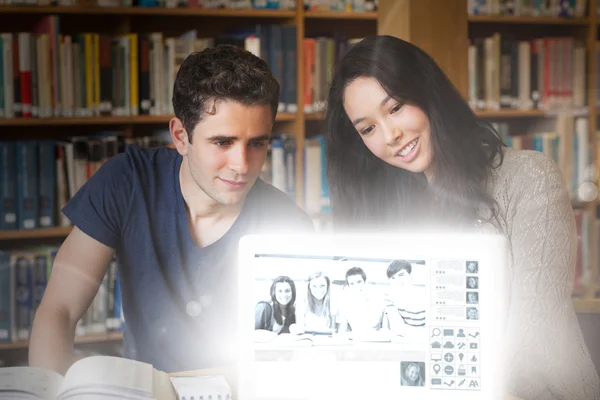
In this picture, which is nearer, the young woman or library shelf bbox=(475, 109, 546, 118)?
the young woman

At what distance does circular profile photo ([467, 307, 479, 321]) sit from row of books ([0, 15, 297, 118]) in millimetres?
1625

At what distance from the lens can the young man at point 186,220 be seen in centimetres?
126

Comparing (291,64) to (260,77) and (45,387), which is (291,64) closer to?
(260,77)

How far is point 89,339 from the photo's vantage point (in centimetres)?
228

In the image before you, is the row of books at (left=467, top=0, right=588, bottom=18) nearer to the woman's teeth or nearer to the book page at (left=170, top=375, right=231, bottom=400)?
the woman's teeth

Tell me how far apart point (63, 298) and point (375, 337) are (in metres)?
0.63

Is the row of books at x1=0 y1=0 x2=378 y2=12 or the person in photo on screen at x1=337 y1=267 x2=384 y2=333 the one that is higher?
the row of books at x1=0 y1=0 x2=378 y2=12

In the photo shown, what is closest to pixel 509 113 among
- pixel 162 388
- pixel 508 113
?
pixel 508 113

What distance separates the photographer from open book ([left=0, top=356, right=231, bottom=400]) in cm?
83

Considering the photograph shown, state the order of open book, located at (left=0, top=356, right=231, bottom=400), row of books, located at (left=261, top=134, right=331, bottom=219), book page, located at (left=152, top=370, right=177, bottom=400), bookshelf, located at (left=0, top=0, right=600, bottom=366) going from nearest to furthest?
open book, located at (left=0, top=356, right=231, bottom=400), book page, located at (left=152, top=370, right=177, bottom=400), bookshelf, located at (left=0, top=0, right=600, bottom=366), row of books, located at (left=261, top=134, right=331, bottom=219)

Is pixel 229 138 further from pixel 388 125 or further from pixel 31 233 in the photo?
pixel 31 233

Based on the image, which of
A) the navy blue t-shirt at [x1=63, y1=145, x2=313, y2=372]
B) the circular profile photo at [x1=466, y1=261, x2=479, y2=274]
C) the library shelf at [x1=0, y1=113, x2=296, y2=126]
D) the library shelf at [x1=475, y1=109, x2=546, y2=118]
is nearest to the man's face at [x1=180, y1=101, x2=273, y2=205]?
the navy blue t-shirt at [x1=63, y1=145, x2=313, y2=372]

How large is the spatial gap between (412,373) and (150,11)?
172 centimetres

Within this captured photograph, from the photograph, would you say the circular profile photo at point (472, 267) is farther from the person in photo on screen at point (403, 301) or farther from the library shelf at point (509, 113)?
the library shelf at point (509, 113)
